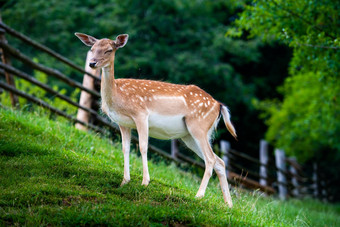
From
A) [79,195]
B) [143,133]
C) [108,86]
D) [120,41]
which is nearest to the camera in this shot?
[79,195]

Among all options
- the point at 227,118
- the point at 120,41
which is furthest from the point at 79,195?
the point at 227,118

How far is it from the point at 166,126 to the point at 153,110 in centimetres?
25

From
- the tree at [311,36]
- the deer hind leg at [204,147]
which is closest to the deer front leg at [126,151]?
the deer hind leg at [204,147]

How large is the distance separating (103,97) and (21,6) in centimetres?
1143

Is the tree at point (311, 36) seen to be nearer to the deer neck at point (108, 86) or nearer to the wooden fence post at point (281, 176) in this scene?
the wooden fence post at point (281, 176)

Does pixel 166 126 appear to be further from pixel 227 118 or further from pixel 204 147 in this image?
pixel 227 118

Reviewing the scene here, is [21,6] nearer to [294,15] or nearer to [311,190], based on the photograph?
[294,15]

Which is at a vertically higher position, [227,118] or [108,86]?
[108,86]

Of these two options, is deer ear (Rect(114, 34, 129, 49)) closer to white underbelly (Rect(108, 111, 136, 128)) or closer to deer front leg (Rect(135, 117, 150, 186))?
white underbelly (Rect(108, 111, 136, 128))

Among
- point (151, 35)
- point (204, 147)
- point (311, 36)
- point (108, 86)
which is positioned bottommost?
point (151, 35)

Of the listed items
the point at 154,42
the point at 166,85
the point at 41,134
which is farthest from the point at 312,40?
the point at 154,42

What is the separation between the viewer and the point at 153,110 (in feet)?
17.6

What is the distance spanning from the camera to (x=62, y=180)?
5.07m

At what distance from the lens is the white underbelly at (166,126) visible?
5.37m
